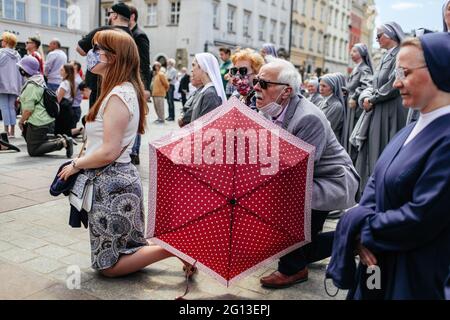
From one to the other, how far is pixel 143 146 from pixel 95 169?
6068mm

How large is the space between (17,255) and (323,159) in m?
2.45

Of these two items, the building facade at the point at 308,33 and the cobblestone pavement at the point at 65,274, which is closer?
the cobblestone pavement at the point at 65,274

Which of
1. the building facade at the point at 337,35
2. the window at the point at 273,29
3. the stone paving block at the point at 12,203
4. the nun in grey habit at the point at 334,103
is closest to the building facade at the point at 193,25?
the window at the point at 273,29

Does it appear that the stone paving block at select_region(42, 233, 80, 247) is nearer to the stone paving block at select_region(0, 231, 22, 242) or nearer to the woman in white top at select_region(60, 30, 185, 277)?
the stone paving block at select_region(0, 231, 22, 242)

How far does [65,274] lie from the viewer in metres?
3.37

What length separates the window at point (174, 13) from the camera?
3356 cm

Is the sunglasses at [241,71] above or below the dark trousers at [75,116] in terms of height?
above

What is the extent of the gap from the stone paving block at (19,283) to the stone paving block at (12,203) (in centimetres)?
156

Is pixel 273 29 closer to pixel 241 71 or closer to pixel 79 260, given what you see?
pixel 241 71

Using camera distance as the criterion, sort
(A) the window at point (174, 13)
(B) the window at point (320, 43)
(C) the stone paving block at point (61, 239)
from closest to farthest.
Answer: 1. (C) the stone paving block at point (61, 239)
2. (A) the window at point (174, 13)
3. (B) the window at point (320, 43)

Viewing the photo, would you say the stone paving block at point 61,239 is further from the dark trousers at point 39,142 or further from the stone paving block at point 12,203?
the dark trousers at point 39,142

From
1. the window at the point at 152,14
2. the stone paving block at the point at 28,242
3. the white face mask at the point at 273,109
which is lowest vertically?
the stone paving block at the point at 28,242
